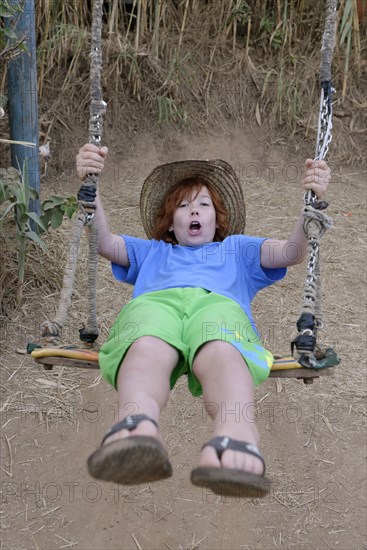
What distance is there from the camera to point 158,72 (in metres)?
5.26

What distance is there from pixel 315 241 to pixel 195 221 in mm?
494

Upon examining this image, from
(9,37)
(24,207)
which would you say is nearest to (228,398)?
(24,207)

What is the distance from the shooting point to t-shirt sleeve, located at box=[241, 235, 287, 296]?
2326mm

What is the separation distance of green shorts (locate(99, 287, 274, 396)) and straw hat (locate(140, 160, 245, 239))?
0.49m

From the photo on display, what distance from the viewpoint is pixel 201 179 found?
257cm

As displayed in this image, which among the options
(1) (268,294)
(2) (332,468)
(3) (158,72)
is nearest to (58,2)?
(3) (158,72)

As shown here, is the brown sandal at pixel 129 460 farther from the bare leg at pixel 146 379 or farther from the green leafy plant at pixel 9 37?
the green leafy plant at pixel 9 37

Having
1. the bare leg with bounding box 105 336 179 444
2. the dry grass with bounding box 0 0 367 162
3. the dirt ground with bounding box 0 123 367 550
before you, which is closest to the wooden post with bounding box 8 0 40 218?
the dirt ground with bounding box 0 123 367 550

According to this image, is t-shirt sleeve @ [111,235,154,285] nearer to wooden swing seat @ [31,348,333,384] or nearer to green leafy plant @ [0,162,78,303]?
wooden swing seat @ [31,348,333,384]

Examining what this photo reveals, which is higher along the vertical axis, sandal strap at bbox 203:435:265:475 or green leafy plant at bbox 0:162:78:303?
green leafy plant at bbox 0:162:78:303

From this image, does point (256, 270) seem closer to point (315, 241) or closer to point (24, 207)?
point (315, 241)

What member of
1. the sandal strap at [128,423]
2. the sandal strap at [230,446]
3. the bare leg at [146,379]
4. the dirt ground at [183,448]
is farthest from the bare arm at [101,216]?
the dirt ground at [183,448]

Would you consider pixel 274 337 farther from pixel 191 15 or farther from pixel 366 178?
pixel 191 15

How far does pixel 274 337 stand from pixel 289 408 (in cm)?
49
